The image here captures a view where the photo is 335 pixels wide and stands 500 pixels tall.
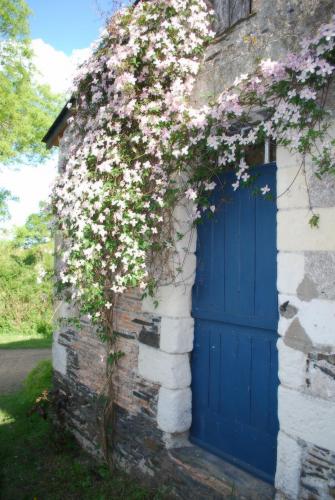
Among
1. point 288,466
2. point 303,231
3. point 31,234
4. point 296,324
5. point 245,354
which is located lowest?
point 288,466

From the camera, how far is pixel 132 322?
12.2ft

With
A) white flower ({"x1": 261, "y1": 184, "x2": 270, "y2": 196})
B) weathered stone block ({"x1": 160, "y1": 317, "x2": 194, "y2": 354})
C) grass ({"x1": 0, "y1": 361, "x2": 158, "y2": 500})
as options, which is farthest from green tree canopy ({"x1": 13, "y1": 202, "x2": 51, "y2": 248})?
white flower ({"x1": 261, "y1": 184, "x2": 270, "y2": 196})

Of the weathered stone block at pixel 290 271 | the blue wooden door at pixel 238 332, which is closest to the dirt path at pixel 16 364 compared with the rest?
the blue wooden door at pixel 238 332

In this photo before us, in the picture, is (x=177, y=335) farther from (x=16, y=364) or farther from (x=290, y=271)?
(x=16, y=364)

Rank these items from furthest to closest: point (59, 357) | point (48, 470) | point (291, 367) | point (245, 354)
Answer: point (59, 357)
point (48, 470)
point (245, 354)
point (291, 367)

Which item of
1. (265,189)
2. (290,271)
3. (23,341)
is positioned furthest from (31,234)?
(290,271)

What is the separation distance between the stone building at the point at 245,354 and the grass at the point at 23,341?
259 inches

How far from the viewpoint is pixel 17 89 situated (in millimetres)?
13906

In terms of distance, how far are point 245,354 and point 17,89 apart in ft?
45.9

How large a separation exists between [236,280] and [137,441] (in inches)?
69.6

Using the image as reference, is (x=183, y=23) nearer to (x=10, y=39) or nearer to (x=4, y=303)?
(x=4, y=303)

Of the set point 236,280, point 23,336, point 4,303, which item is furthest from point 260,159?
point 4,303

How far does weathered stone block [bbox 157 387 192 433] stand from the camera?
3.24 m

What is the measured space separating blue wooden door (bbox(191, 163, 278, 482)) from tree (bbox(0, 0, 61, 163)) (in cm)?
1214
